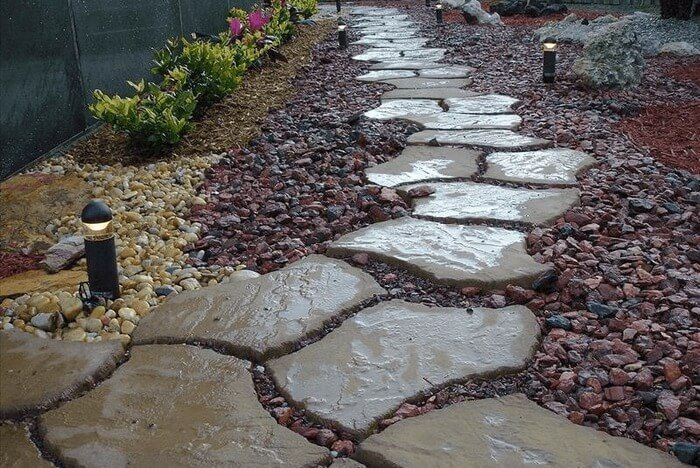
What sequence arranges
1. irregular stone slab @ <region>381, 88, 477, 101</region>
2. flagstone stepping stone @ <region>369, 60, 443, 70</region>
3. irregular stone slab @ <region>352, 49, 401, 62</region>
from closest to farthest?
irregular stone slab @ <region>381, 88, 477, 101</region> < flagstone stepping stone @ <region>369, 60, 443, 70</region> < irregular stone slab @ <region>352, 49, 401, 62</region>

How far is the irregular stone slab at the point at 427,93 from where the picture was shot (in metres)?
5.69

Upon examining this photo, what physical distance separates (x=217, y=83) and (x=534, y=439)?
3939mm

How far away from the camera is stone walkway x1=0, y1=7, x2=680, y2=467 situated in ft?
5.47

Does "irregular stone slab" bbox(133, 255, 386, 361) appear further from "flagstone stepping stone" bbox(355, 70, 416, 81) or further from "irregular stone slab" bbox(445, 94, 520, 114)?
"flagstone stepping stone" bbox(355, 70, 416, 81)

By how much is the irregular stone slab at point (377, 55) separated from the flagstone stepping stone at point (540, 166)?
172 inches

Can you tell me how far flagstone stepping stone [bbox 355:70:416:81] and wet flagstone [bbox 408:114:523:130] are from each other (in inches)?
70.1

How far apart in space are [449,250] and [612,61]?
384 cm

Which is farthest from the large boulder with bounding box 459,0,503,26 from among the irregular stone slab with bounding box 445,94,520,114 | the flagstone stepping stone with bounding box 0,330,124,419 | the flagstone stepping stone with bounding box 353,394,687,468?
the flagstone stepping stone with bounding box 353,394,687,468

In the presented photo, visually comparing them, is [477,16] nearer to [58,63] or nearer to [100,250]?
[58,63]

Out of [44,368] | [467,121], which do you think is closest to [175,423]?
[44,368]

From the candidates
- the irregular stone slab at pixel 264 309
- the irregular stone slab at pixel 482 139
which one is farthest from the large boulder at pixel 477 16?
the irregular stone slab at pixel 264 309

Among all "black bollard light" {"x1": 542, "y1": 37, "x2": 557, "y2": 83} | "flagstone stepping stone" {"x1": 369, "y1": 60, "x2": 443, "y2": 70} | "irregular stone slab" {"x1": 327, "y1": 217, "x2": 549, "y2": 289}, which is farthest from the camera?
"flagstone stepping stone" {"x1": 369, "y1": 60, "x2": 443, "y2": 70}

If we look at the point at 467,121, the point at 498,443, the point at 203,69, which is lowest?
the point at 498,443

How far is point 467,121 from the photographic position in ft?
15.8
